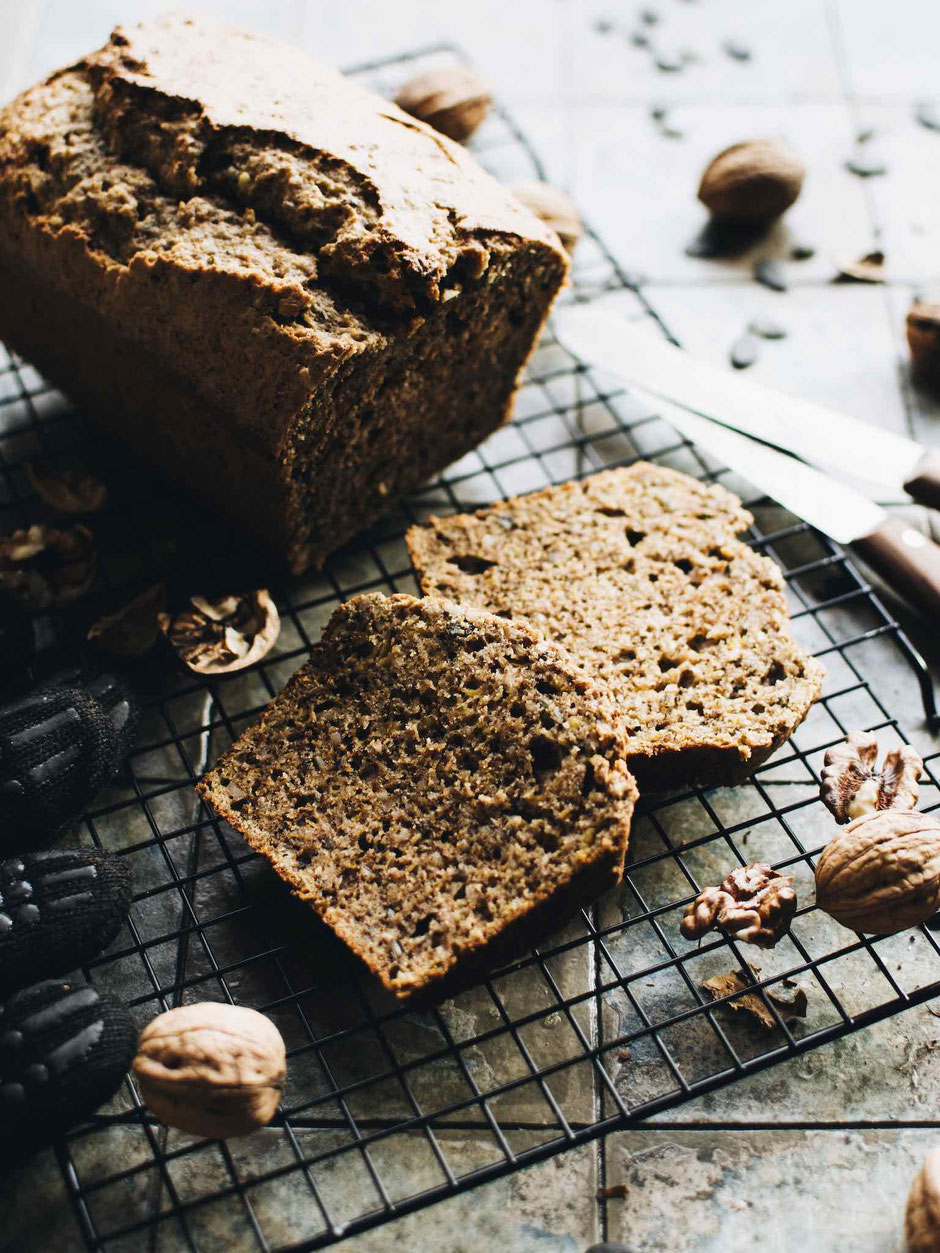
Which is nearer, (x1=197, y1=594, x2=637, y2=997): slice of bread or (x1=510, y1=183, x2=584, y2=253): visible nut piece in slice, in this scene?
(x1=197, y1=594, x2=637, y2=997): slice of bread

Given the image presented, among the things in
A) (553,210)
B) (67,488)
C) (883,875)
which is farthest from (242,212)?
(883,875)

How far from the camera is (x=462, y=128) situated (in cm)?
328

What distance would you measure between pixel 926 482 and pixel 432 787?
1341 millimetres

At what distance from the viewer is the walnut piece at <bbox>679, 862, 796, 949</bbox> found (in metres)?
2.09

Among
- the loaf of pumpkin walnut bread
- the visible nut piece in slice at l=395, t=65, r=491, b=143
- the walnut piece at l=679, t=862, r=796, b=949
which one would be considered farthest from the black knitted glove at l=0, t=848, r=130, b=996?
the visible nut piece in slice at l=395, t=65, r=491, b=143

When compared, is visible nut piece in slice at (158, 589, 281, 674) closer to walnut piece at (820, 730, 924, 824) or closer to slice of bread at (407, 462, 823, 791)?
slice of bread at (407, 462, 823, 791)

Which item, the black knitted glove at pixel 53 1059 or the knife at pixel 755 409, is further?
the knife at pixel 755 409

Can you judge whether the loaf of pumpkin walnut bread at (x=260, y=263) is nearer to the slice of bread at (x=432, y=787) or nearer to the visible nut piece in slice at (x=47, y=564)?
the visible nut piece in slice at (x=47, y=564)

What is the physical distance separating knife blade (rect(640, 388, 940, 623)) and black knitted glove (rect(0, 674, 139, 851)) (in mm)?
1492

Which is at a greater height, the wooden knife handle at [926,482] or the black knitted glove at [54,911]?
the black knitted glove at [54,911]

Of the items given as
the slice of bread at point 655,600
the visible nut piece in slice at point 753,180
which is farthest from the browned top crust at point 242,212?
the visible nut piece in slice at point 753,180

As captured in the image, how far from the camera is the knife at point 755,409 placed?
8.79 ft

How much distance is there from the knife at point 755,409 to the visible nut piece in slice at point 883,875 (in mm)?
892

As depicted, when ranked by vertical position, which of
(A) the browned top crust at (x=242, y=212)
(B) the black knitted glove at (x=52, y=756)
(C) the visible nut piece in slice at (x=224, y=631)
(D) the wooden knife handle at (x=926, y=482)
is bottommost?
(D) the wooden knife handle at (x=926, y=482)
